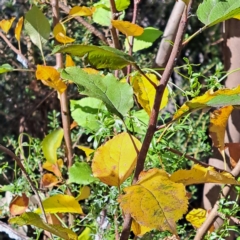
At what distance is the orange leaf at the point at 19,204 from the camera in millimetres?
650

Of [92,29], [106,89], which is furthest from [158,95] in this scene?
[92,29]

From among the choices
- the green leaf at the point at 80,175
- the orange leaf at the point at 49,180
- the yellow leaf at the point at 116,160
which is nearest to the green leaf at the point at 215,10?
the yellow leaf at the point at 116,160

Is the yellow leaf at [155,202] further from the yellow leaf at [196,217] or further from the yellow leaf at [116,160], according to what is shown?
the yellow leaf at [196,217]

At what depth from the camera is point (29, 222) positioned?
1.28ft

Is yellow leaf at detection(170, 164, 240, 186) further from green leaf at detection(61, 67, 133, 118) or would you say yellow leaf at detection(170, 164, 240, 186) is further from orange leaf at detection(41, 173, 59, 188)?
orange leaf at detection(41, 173, 59, 188)

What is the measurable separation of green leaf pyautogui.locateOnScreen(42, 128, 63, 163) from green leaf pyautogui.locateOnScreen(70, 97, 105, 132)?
33 mm

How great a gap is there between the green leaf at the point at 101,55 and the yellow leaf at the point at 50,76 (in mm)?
208

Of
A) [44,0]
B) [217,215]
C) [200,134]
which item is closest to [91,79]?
[217,215]

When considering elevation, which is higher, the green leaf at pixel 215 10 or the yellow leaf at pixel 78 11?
the green leaf at pixel 215 10

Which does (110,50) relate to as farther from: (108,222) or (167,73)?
(108,222)

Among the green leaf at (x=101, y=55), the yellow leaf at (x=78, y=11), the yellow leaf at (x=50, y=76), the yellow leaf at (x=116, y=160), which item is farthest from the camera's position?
the yellow leaf at (x=78, y=11)

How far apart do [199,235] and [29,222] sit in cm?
23

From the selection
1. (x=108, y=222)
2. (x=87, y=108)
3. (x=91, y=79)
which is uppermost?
(x=91, y=79)

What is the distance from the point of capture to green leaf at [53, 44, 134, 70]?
36 centimetres
